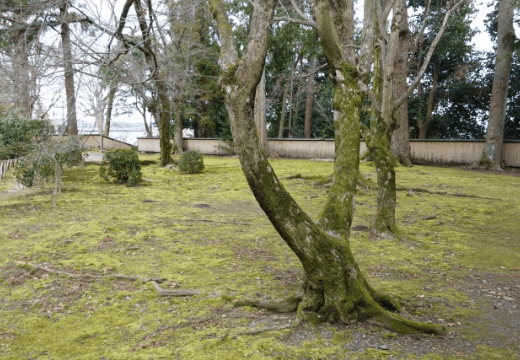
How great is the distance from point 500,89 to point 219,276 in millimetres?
16283

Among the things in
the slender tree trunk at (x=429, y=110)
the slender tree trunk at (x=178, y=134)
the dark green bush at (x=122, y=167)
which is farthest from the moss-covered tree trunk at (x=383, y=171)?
the slender tree trunk at (x=178, y=134)

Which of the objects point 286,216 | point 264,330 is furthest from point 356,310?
point 286,216

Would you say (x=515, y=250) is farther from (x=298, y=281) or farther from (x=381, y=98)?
(x=298, y=281)

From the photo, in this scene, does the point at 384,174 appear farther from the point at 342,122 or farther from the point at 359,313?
the point at 359,313

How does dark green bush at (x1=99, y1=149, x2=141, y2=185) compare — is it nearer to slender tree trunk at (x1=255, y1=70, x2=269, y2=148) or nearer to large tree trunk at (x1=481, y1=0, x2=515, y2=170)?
slender tree trunk at (x1=255, y1=70, x2=269, y2=148)

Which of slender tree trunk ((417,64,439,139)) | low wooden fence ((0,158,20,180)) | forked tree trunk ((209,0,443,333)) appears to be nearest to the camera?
forked tree trunk ((209,0,443,333))

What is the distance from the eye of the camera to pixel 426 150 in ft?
62.9

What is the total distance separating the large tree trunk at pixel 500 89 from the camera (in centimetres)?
1698

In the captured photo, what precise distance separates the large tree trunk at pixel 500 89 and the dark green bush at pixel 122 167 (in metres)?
13.4

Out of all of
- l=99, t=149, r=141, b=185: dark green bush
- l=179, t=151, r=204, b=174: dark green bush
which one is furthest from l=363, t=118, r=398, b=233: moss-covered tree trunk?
l=179, t=151, r=204, b=174: dark green bush

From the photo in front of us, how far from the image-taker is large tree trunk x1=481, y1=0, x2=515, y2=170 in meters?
17.0

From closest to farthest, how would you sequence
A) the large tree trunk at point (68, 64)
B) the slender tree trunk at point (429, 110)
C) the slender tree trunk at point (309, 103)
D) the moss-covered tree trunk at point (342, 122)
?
the moss-covered tree trunk at point (342, 122) < the large tree trunk at point (68, 64) < the slender tree trunk at point (429, 110) < the slender tree trunk at point (309, 103)

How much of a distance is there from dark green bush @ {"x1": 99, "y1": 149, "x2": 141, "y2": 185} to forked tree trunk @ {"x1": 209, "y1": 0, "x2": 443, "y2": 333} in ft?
32.1

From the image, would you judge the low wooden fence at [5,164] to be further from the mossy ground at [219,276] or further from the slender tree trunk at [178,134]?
the slender tree trunk at [178,134]
